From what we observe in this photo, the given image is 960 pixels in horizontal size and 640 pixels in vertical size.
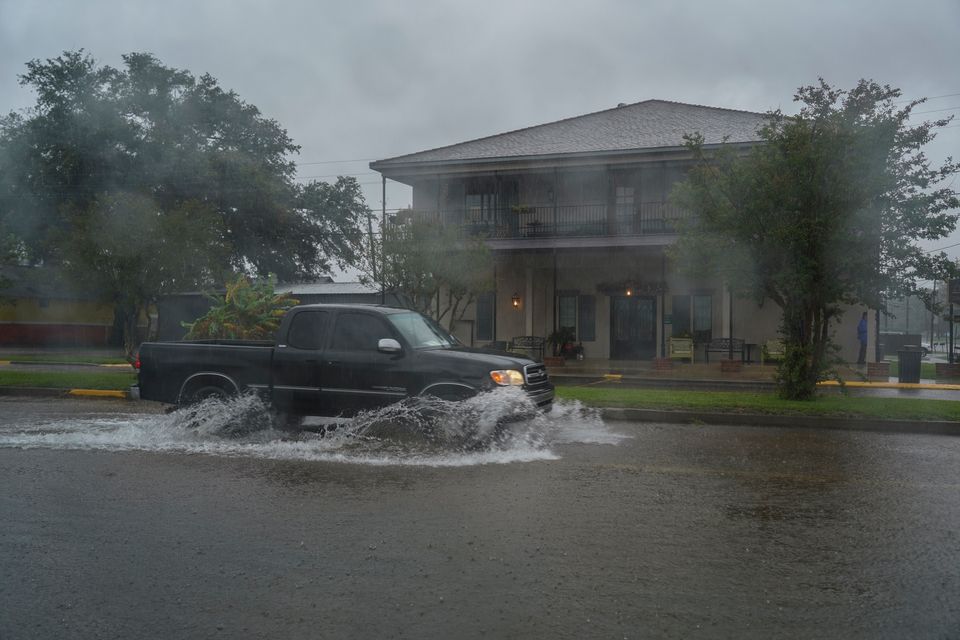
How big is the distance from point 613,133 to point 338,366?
19732mm

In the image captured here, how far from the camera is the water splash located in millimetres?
8078

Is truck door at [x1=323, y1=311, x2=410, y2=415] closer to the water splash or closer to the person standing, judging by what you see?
the water splash

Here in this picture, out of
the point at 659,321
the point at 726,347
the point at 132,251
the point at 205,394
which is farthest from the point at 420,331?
the point at 659,321

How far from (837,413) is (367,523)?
817 centimetres

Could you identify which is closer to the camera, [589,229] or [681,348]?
[681,348]

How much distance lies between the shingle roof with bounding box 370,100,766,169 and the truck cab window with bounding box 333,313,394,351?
640 inches

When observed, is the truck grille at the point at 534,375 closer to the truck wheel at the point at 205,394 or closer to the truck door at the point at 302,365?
the truck door at the point at 302,365

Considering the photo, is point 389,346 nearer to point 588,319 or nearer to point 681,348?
point 681,348

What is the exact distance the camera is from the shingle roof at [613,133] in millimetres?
24203

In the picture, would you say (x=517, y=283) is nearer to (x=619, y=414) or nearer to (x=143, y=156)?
(x=619, y=414)

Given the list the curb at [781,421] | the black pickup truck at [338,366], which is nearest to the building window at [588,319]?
the curb at [781,421]

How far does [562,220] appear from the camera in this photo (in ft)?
86.4

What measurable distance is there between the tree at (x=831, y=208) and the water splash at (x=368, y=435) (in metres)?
4.67

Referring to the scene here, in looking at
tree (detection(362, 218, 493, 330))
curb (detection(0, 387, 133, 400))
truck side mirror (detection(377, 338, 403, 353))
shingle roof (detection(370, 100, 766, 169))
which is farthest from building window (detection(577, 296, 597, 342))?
truck side mirror (detection(377, 338, 403, 353))
